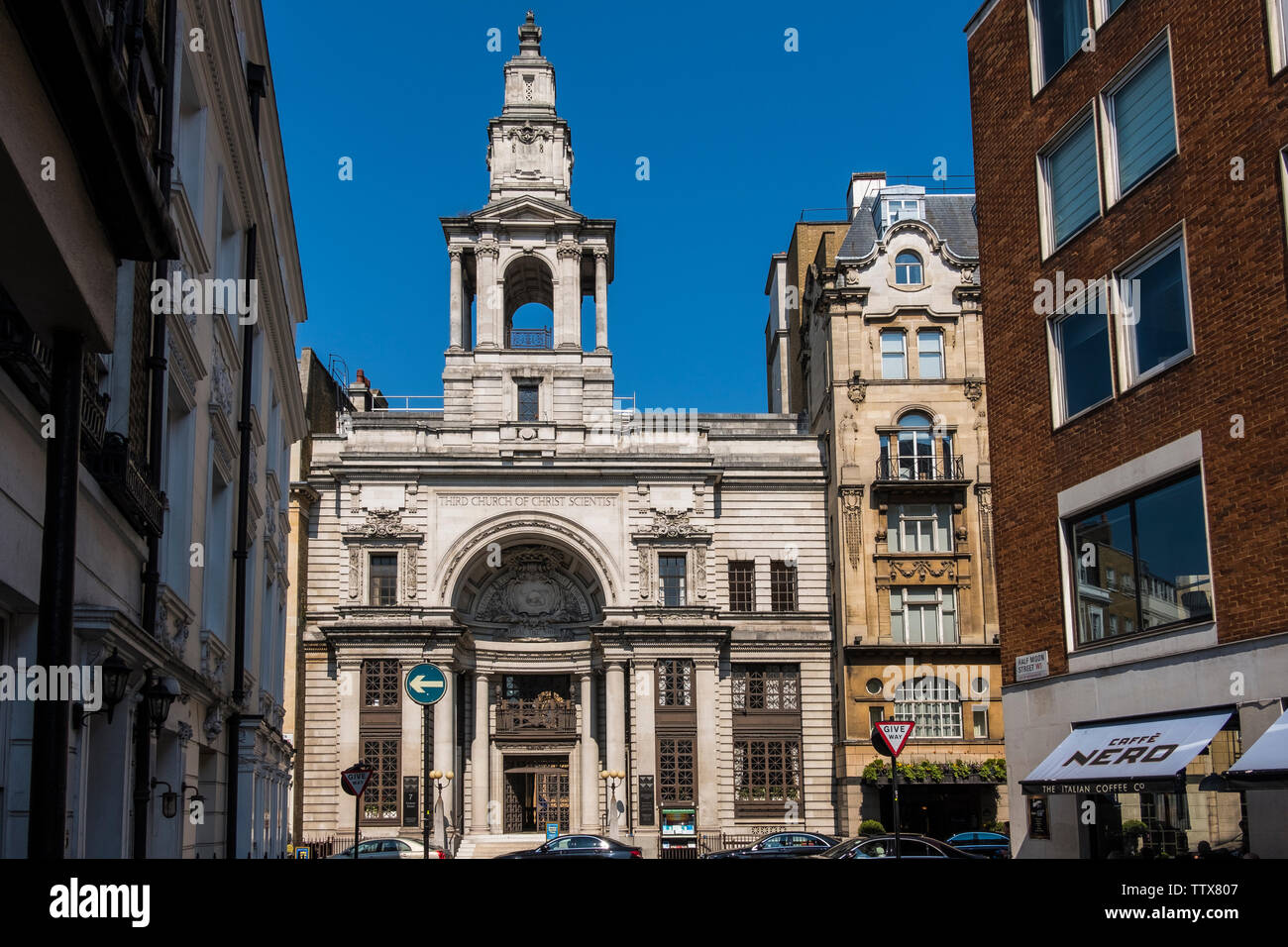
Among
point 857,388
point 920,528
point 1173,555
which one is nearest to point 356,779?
point 1173,555

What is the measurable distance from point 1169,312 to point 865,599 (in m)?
36.5

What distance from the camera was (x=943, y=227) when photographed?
61.1 meters

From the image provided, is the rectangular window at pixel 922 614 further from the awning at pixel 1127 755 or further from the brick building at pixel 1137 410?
the awning at pixel 1127 755

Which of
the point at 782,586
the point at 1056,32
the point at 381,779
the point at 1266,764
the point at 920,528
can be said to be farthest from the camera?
the point at 782,586

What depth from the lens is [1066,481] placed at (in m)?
21.3

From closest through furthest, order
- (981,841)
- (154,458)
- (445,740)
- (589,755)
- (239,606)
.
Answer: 1. (154,458)
2. (239,606)
3. (981,841)
4. (445,740)
5. (589,755)

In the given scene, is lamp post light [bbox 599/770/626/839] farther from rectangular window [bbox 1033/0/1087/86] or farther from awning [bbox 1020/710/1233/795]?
rectangular window [bbox 1033/0/1087/86]

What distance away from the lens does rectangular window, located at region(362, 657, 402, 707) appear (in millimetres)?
54500

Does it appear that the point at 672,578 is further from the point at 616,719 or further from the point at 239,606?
the point at 239,606

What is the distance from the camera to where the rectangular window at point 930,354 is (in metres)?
56.8

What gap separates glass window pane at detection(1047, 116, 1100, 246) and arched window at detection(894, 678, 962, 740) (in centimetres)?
3408

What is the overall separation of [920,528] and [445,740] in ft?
70.9

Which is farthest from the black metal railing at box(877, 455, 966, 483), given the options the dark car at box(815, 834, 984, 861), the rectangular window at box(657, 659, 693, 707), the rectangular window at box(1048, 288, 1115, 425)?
the rectangular window at box(1048, 288, 1115, 425)
